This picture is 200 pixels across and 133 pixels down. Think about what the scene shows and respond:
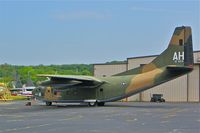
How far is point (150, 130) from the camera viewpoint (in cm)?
1841

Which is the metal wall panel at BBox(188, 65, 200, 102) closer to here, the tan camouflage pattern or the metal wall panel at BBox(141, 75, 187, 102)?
the metal wall panel at BBox(141, 75, 187, 102)

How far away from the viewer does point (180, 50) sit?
4103 cm

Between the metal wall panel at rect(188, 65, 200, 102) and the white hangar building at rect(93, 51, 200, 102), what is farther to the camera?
the white hangar building at rect(93, 51, 200, 102)

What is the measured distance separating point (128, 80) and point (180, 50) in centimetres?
562

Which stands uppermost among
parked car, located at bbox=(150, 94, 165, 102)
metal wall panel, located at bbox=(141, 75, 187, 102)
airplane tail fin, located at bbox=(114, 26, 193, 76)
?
airplane tail fin, located at bbox=(114, 26, 193, 76)

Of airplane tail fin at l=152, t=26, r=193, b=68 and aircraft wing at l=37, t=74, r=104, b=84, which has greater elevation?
airplane tail fin at l=152, t=26, r=193, b=68

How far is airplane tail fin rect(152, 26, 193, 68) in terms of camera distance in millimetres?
40656

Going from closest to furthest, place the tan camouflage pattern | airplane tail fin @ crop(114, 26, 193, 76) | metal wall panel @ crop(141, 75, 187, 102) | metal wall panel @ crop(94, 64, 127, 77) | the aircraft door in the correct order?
airplane tail fin @ crop(114, 26, 193, 76), the tan camouflage pattern, the aircraft door, metal wall panel @ crop(141, 75, 187, 102), metal wall panel @ crop(94, 64, 127, 77)

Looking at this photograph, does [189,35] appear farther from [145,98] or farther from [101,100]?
[145,98]

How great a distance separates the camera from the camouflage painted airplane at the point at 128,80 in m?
40.7

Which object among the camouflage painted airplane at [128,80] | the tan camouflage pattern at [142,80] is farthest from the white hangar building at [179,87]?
the tan camouflage pattern at [142,80]

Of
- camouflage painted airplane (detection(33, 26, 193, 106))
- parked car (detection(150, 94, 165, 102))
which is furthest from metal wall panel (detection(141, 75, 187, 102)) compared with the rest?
camouflage painted airplane (detection(33, 26, 193, 106))

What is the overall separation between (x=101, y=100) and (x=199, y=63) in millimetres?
23920

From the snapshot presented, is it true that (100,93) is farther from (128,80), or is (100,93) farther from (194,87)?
(194,87)
